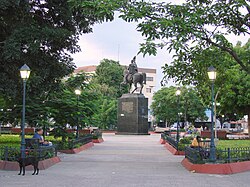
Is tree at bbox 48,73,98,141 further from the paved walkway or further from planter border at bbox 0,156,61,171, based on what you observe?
the paved walkway

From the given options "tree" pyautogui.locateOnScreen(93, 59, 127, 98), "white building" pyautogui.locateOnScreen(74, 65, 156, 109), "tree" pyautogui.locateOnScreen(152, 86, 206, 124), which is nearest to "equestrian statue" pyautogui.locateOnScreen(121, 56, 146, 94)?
"tree" pyautogui.locateOnScreen(152, 86, 206, 124)

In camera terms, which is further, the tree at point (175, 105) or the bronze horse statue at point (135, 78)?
the tree at point (175, 105)

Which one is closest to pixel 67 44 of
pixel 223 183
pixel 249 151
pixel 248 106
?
pixel 249 151

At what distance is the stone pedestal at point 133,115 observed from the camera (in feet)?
140

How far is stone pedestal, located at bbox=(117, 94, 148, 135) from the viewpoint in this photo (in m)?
42.8

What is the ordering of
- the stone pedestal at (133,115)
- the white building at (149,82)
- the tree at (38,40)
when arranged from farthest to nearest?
the white building at (149,82) → the stone pedestal at (133,115) → the tree at (38,40)

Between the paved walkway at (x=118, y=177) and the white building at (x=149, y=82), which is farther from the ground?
the white building at (x=149, y=82)

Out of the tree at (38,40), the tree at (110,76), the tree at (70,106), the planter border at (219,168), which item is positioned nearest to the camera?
the planter border at (219,168)

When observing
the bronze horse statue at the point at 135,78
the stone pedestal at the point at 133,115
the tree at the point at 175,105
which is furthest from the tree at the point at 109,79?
the stone pedestal at the point at 133,115

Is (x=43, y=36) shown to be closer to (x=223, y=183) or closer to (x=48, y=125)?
(x=48, y=125)

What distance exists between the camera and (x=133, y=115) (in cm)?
4278

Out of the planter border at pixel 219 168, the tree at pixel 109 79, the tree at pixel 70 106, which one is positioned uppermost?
the tree at pixel 109 79

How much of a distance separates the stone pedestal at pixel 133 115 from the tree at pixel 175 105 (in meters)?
25.5

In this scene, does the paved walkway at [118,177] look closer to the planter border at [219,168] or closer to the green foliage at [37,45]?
the planter border at [219,168]
